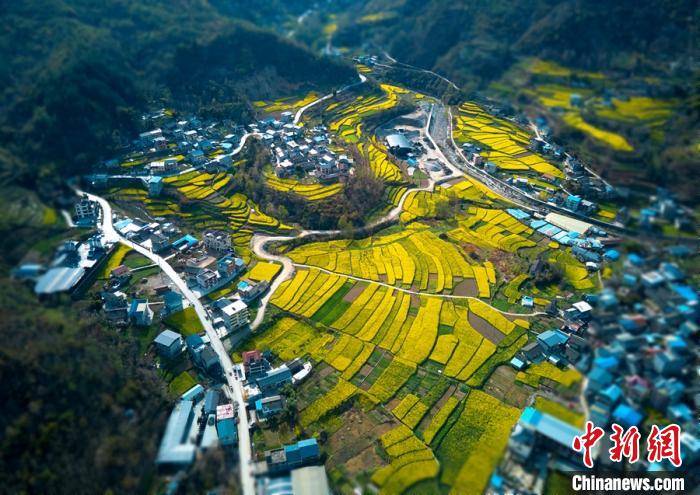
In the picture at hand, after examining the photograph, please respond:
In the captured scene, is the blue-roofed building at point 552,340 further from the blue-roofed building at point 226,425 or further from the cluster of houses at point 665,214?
the blue-roofed building at point 226,425

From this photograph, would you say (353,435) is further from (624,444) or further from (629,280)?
(629,280)

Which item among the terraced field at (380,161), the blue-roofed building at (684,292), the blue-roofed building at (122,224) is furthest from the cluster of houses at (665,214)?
the blue-roofed building at (122,224)

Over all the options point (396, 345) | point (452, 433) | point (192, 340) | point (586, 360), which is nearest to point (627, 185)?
point (586, 360)

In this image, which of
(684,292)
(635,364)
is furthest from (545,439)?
(684,292)

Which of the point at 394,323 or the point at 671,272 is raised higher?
the point at 671,272

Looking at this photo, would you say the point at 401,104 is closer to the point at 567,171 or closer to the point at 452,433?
the point at 567,171

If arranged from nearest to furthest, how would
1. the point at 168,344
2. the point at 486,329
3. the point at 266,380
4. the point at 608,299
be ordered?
the point at 608,299, the point at 266,380, the point at 168,344, the point at 486,329

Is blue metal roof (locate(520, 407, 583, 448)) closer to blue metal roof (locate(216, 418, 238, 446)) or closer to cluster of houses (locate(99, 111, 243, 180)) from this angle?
blue metal roof (locate(216, 418, 238, 446))

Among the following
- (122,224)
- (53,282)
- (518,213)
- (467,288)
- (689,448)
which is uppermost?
(53,282)
